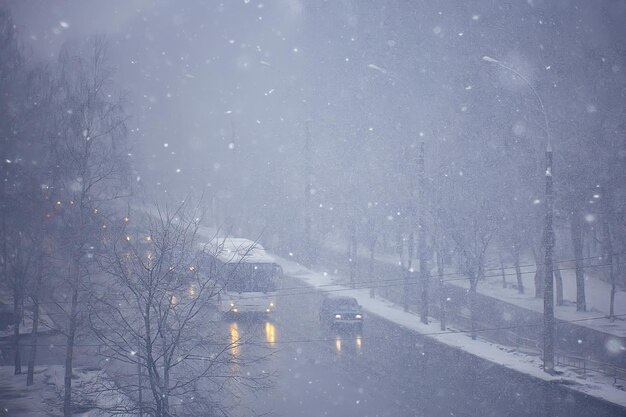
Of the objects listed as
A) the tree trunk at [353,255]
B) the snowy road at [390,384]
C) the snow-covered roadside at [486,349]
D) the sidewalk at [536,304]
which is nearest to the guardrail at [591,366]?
the snow-covered roadside at [486,349]

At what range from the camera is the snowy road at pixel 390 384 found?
13.4m

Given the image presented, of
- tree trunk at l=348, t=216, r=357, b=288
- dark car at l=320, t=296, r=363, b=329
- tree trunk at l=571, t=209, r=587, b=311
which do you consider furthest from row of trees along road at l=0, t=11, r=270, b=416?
tree trunk at l=571, t=209, r=587, b=311

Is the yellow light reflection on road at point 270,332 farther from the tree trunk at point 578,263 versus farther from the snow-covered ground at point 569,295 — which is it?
the tree trunk at point 578,263

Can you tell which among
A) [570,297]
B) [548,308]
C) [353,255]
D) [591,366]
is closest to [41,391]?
[548,308]

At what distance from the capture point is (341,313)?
74.1 ft

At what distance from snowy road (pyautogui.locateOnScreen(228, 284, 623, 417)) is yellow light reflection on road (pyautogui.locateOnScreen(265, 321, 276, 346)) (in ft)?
0.14

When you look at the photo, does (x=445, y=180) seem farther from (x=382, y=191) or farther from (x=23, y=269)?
(x=23, y=269)

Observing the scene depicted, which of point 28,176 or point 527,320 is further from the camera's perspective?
point 527,320

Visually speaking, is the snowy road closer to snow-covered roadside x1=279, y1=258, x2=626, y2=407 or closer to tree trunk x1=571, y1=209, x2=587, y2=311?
snow-covered roadside x1=279, y1=258, x2=626, y2=407

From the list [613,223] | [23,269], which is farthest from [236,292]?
[613,223]

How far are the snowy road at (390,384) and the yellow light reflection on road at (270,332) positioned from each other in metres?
0.04

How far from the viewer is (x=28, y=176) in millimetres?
19656

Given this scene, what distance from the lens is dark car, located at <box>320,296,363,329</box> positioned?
22500 millimetres

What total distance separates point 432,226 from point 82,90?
2098 cm
